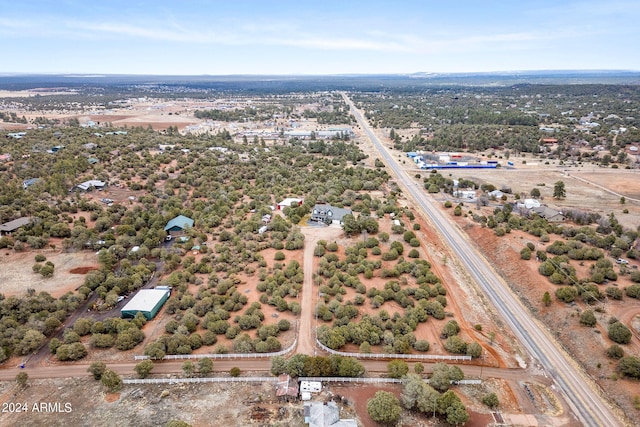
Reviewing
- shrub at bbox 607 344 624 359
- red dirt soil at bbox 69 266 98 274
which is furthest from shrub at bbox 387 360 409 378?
red dirt soil at bbox 69 266 98 274

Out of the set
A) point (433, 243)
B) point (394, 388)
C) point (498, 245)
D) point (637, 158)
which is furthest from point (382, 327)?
point (637, 158)

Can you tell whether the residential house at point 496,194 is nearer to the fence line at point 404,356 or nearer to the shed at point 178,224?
the fence line at point 404,356

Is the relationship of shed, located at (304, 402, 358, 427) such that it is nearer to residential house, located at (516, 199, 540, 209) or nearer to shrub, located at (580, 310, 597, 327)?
shrub, located at (580, 310, 597, 327)

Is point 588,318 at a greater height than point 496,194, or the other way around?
point 496,194

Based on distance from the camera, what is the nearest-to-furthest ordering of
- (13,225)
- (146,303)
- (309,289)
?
(146,303), (309,289), (13,225)

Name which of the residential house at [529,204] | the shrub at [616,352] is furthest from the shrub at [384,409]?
the residential house at [529,204]

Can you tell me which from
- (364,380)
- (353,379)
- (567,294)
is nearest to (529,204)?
(567,294)

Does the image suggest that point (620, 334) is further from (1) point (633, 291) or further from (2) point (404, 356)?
(2) point (404, 356)
